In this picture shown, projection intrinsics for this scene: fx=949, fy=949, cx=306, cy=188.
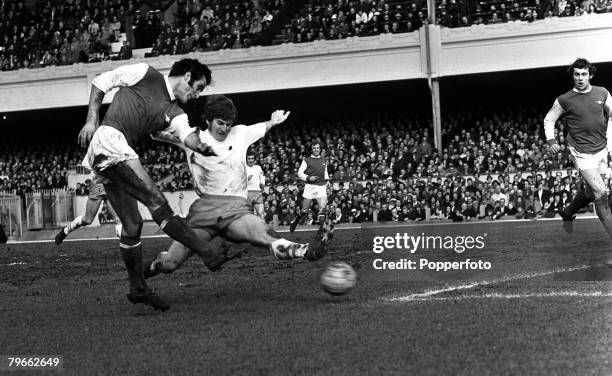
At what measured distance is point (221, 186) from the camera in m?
9.02

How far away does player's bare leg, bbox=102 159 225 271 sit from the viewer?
324 inches

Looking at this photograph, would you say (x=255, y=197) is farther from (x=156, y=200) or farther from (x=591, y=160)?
(x=156, y=200)

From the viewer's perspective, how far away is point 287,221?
3077 centimetres

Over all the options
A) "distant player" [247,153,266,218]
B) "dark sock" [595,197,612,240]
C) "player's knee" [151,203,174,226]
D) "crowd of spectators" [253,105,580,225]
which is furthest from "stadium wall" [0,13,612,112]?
"player's knee" [151,203,174,226]

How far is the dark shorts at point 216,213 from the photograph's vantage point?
8.86 m

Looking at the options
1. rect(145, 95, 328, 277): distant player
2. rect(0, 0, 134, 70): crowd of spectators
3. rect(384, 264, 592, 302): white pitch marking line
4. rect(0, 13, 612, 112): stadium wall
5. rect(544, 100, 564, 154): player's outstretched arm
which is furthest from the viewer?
rect(0, 0, 134, 70): crowd of spectators

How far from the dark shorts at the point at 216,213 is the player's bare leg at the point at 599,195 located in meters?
4.83

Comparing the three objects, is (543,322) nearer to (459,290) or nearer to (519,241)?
(459,290)

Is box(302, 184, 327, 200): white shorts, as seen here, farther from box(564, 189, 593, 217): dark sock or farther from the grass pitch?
box(564, 189, 593, 217): dark sock

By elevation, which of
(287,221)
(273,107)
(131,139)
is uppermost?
(131,139)

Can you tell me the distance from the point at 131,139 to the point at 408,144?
24.7m

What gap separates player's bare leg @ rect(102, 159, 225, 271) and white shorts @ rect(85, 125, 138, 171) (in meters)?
0.06

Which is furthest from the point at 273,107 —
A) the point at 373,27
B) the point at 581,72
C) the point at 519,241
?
the point at 581,72

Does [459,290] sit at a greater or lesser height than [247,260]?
greater
